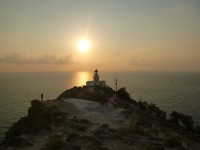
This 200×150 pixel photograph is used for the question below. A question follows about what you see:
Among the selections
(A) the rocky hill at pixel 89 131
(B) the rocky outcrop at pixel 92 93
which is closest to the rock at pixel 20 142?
(A) the rocky hill at pixel 89 131

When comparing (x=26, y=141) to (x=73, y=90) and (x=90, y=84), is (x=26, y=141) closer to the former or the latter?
(x=73, y=90)

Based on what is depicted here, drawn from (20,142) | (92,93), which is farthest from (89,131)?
(92,93)

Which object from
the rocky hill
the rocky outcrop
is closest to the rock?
the rocky hill

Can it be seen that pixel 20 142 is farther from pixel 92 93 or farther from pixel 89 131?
pixel 92 93

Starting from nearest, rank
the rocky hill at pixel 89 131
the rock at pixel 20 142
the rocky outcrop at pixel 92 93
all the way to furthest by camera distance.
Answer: the rock at pixel 20 142, the rocky hill at pixel 89 131, the rocky outcrop at pixel 92 93

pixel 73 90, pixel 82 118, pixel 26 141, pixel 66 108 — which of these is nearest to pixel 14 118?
pixel 73 90

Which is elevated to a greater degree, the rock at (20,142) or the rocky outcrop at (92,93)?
the rocky outcrop at (92,93)

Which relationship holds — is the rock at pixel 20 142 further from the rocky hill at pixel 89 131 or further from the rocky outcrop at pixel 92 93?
the rocky outcrop at pixel 92 93

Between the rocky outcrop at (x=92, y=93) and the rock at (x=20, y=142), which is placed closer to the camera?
the rock at (x=20, y=142)

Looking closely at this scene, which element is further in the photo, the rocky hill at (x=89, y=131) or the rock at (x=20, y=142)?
the rocky hill at (x=89, y=131)

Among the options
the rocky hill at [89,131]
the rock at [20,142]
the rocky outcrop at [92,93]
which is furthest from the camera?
the rocky outcrop at [92,93]

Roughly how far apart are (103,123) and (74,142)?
353 inches

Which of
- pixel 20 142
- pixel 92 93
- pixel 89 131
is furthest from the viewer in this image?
pixel 92 93

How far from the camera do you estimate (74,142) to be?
29094 millimetres
